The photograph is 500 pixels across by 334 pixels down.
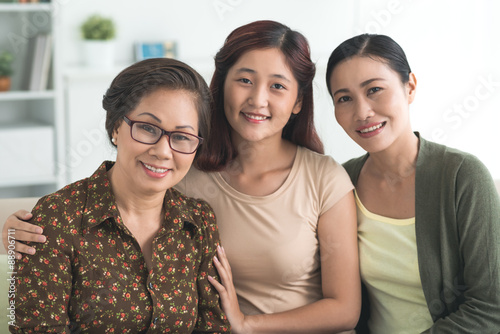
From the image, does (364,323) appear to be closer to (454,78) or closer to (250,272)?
(250,272)

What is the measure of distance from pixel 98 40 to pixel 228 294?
276 centimetres

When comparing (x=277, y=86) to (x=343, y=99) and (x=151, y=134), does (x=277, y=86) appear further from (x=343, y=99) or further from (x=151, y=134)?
(x=151, y=134)

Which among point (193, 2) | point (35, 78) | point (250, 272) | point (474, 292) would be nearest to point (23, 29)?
point (35, 78)

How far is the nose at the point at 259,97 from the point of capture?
1845mm

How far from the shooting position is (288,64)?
189 cm

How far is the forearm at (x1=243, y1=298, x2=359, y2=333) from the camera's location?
1.84m

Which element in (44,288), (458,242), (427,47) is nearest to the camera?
(44,288)

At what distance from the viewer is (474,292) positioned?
1.78 m

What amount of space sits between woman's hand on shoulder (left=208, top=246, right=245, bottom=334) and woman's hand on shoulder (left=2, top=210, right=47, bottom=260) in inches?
19.0

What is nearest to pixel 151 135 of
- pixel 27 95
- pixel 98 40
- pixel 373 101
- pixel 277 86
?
pixel 277 86

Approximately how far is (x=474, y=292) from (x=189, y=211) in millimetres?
823

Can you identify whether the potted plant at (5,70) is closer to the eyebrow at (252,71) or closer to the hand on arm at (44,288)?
the eyebrow at (252,71)

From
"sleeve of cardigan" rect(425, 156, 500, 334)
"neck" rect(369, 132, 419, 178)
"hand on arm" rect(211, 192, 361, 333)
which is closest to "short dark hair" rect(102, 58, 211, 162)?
"hand on arm" rect(211, 192, 361, 333)

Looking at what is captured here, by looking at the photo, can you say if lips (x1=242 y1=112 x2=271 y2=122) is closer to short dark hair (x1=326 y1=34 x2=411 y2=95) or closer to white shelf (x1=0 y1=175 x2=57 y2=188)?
short dark hair (x1=326 y1=34 x2=411 y2=95)
